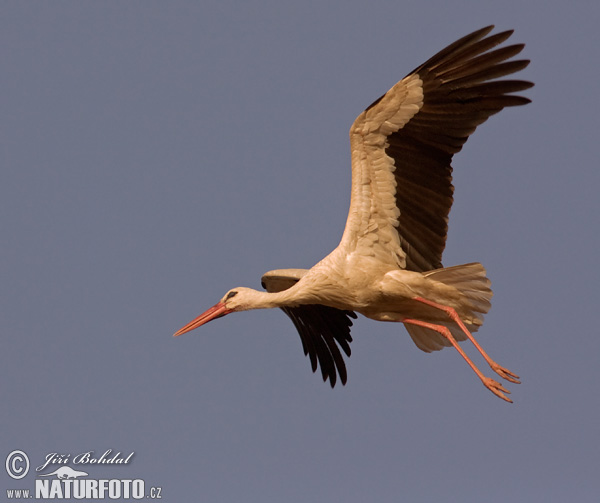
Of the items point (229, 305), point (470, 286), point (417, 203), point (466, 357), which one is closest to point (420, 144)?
point (417, 203)

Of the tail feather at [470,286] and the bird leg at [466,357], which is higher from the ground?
the tail feather at [470,286]

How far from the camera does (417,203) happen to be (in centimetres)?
923

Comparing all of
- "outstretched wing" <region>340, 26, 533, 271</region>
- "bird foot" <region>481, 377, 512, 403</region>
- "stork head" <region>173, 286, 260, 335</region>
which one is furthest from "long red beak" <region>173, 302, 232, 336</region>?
"bird foot" <region>481, 377, 512, 403</region>

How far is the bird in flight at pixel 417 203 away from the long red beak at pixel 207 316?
0.66 meters

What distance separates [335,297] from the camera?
30.9 ft

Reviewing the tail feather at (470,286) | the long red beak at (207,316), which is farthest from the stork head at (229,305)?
the tail feather at (470,286)

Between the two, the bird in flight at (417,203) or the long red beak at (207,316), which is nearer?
the bird in flight at (417,203)

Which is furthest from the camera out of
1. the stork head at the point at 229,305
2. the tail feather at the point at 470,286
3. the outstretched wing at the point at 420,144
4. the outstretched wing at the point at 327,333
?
the outstretched wing at the point at 327,333

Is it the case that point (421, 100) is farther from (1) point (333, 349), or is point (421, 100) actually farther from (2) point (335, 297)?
(1) point (333, 349)

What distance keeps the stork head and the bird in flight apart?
335mm

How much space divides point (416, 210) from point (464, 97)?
107 centimetres

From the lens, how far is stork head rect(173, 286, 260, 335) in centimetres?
1027

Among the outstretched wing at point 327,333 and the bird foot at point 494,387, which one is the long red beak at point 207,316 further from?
the bird foot at point 494,387

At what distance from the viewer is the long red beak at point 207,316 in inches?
412
